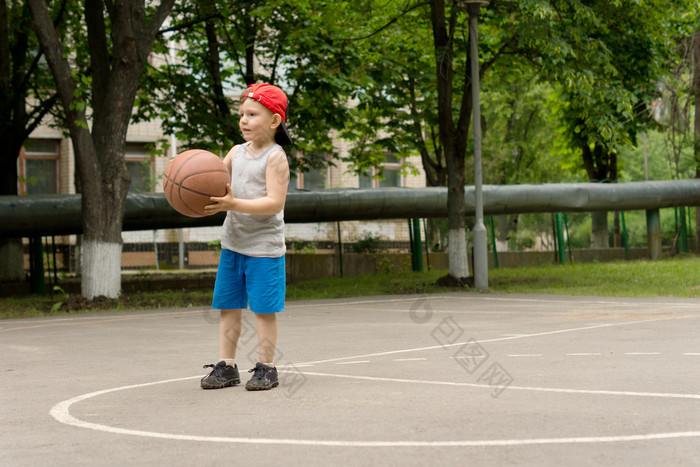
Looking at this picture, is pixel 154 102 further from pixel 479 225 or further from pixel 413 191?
pixel 479 225

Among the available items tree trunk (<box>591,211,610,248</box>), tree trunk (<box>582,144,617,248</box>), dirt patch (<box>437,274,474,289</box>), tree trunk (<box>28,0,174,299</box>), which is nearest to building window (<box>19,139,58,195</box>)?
tree trunk (<box>28,0,174,299</box>)

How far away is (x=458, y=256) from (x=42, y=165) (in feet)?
63.8

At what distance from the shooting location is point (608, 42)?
18578mm

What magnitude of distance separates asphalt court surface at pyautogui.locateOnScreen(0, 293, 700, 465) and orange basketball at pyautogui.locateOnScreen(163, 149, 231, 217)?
1.27 m

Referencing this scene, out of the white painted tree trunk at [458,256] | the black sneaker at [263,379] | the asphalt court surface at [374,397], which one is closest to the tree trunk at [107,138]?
the asphalt court surface at [374,397]

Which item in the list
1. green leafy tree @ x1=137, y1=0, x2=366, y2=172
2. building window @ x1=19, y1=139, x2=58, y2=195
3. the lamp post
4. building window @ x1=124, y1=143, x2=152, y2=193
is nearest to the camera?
the lamp post

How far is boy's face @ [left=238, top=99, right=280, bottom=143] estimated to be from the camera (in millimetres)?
6117

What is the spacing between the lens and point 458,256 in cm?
1909

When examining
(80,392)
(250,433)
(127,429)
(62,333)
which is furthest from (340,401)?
(62,333)

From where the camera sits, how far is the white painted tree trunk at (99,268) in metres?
15.4

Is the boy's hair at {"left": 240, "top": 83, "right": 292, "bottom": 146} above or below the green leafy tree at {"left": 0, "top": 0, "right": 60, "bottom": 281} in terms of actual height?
below

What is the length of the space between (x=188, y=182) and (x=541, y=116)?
102 ft

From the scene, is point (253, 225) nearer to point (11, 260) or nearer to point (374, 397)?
point (374, 397)

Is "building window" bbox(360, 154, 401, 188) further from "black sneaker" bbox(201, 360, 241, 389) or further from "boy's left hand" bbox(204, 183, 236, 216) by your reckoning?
"boy's left hand" bbox(204, 183, 236, 216)
